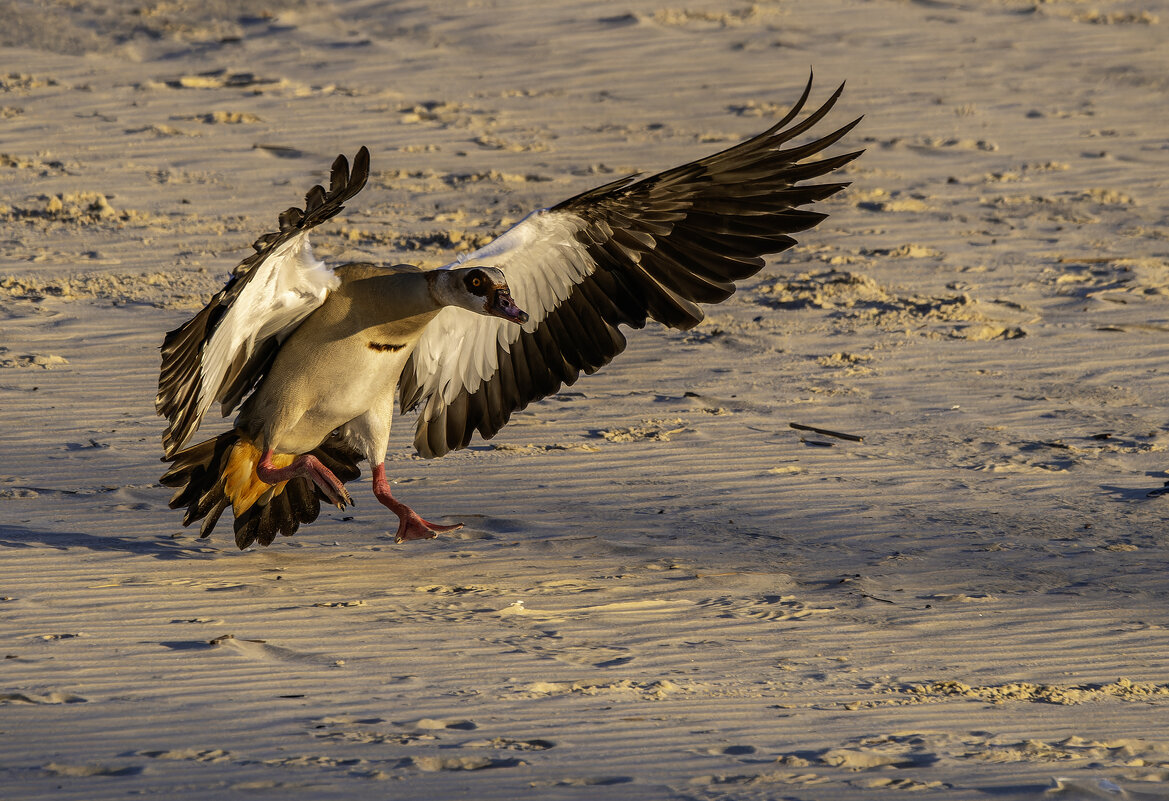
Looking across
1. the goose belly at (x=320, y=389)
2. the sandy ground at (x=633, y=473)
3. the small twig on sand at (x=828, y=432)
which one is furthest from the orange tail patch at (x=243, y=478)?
the small twig on sand at (x=828, y=432)

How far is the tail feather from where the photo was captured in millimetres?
6402

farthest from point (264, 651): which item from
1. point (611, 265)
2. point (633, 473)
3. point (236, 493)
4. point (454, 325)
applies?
point (633, 473)

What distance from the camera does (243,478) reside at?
646 centimetres

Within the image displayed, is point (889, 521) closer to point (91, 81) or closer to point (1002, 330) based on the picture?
point (1002, 330)

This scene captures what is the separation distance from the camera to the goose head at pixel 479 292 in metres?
6.16

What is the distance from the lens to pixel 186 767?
439 cm

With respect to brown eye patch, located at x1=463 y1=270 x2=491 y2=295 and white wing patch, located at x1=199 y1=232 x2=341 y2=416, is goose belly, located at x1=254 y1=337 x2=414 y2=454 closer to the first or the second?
white wing patch, located at x1=199 y1=232 x2=341 y2=416

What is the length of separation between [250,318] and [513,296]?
49.1 inches

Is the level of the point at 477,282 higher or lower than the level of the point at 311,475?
higher

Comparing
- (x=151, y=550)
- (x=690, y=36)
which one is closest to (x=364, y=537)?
(x=151, y=550)

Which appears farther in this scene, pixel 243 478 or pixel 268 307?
pixel 243 478

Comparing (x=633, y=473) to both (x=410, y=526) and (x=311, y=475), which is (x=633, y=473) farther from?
(x=311, y=475)

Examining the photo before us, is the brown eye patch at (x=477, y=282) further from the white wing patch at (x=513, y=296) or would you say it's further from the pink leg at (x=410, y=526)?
the pink leg at (x=410, y=526)

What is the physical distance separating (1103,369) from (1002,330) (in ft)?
2.57
